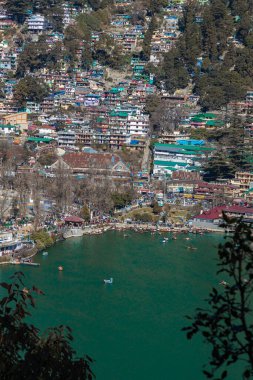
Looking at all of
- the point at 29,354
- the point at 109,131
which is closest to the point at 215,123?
the point at 109,131

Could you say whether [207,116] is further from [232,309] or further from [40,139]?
[232,309]

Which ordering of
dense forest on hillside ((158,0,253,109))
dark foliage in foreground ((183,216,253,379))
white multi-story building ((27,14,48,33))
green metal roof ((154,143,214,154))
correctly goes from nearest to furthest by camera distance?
dark foliage in foreground ((183,216,253,379)), green metal roof ((154,143,214,154)), dense forest on hillside ((158,0,253,109)), white multi-story building ((27,14,48,33))

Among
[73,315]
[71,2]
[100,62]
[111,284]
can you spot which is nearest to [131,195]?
[111,284]

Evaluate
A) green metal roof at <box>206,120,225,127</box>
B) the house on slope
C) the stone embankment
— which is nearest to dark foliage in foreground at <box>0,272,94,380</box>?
the stone embankment

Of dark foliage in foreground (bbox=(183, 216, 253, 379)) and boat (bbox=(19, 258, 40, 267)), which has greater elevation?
dark foliage in foreground (bbox=(183, 216, 253, 379))

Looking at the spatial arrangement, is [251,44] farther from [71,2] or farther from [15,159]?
[15,159]

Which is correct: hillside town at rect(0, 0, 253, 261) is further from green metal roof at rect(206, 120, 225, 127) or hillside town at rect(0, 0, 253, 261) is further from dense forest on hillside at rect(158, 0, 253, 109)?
dense forest on hillside at rect(158, 0, 253, 109)
